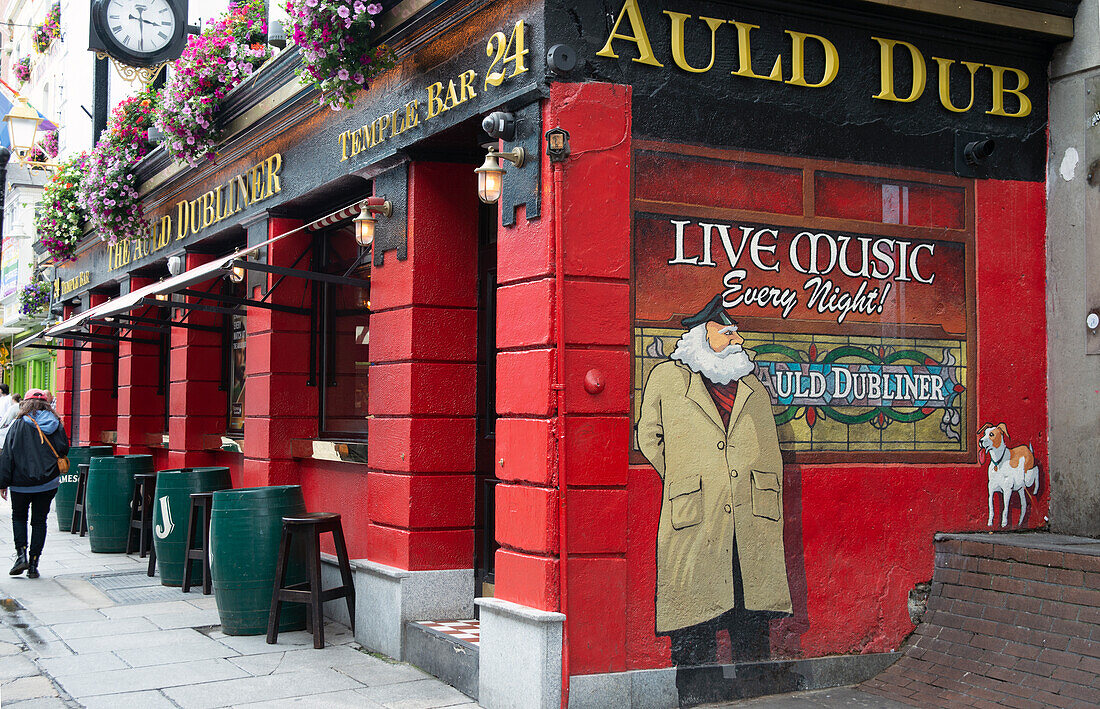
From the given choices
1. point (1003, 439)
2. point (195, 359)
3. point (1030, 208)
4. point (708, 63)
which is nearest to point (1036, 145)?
point (1030, 208)

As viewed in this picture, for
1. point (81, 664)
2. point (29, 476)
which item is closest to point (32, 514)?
point (29, 476)

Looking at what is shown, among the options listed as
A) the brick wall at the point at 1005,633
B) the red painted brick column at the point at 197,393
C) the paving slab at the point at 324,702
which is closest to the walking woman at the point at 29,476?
the red painted brick column at the point at 197,393

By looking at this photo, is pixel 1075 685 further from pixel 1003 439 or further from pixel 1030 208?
pixel 1030 208

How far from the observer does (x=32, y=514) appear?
11320 mm

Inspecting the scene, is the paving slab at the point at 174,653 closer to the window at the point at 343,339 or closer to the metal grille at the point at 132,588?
the metal grille at the point at 132,588

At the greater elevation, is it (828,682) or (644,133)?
(644,133)

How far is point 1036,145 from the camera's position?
312 inches

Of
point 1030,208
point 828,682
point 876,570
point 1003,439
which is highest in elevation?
point 1030,208

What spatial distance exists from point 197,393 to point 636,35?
29.2 feet

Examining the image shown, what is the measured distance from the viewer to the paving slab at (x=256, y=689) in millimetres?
6432

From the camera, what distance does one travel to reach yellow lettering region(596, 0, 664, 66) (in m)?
6.38

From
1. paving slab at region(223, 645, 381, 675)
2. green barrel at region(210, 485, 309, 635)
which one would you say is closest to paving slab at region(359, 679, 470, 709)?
paving slab at region(223, 645, 381, 675)

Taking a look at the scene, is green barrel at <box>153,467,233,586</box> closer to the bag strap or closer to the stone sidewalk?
the stone sidewalk

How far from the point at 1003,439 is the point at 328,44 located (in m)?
5.84
